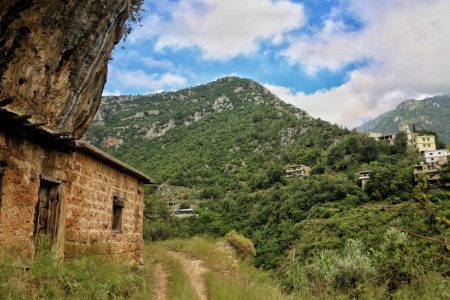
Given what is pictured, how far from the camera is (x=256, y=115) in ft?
277

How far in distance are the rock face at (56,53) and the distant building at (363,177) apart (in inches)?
1779

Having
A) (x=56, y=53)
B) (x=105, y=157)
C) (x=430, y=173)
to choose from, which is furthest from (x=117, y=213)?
(x=430, y=173)

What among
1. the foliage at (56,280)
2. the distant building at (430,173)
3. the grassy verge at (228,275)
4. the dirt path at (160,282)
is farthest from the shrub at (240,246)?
the distant building at (430,173)

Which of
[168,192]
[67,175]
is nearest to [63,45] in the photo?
[67,175]

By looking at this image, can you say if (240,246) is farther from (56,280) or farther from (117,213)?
(56,280)

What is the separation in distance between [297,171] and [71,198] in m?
57.9

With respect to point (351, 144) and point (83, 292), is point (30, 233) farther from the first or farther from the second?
point (351, 144)

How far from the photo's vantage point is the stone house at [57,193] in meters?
6.39

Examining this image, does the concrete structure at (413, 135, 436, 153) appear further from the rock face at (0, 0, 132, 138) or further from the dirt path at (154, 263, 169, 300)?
the rock face at (0, 0, 132, 138)

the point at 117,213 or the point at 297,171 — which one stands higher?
the point at 297,171

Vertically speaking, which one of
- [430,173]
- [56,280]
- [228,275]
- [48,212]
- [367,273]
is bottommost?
[228,275]

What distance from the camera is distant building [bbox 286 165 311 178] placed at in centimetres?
6342

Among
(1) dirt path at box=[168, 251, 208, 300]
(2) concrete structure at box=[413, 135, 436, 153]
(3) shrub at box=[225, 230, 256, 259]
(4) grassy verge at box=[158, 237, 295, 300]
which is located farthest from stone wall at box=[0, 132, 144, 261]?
(2) concrete structure at box=[413, 135, 436, 153]

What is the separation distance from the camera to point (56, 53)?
9297 millimetres
